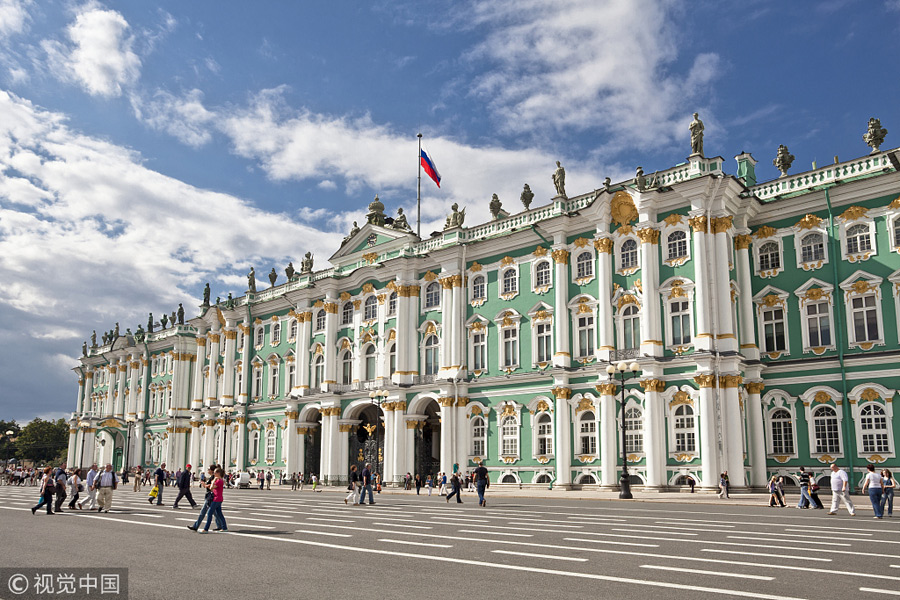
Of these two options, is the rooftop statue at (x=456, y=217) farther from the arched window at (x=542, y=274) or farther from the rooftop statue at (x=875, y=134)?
the rooftop statue at (x=875, y=134)

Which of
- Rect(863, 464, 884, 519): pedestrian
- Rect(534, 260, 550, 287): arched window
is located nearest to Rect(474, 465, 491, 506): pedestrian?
Rect(863, 464, 884, 519): pedestrian

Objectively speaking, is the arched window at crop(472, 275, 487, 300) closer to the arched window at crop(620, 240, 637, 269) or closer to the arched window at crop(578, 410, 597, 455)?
the arched window at crop(620, 240, 637, 269)

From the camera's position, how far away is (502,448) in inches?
1820

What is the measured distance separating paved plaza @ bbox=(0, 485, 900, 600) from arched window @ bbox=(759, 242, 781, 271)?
721 inches

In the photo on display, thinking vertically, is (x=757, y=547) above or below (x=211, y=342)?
below

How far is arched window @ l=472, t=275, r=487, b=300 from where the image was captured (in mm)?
49281

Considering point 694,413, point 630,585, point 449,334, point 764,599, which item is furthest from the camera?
point 449,334

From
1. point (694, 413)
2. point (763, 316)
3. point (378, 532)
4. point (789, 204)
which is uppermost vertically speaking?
point (789, 204)

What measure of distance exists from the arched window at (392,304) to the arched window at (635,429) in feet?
64.0

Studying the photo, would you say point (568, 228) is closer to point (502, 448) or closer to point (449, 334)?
point (449, 334)

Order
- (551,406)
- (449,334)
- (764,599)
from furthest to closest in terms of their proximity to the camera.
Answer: (449,334), (551,406), (764,599)

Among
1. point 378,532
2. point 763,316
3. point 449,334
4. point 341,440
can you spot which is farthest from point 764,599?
point 341,440

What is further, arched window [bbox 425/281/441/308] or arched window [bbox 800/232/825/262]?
arched window [bbox 425/281/441/308]

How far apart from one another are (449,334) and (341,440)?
42.6 ft
